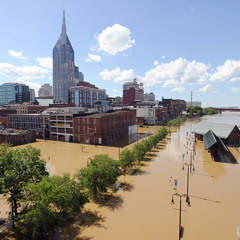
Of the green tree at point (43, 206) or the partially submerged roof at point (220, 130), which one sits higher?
the partially submerged roof at point (220, 130)

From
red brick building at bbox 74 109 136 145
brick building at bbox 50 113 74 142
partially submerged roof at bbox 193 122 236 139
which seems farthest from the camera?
brick building at bbox 50 113 74 142

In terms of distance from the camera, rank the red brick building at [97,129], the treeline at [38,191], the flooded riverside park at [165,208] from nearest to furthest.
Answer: the treeline at [38,191]
the flooded riverside park at [165,208]
the red brick building at [97,129]

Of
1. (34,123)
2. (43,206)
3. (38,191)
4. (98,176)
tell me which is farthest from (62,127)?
(43,206)

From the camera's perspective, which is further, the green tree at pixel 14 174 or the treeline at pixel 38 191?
the green tree at pixel 14 174

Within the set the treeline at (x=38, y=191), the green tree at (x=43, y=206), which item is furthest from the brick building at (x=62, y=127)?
the green tree at (x=43, y=206)

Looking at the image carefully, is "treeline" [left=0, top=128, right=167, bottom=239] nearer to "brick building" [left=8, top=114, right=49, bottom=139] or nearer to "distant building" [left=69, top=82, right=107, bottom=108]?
"brick building" [left=8, top=114, right=49, bottom=139]

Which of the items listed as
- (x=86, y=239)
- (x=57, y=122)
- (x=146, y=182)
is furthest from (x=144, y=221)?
(x=57, y=122)

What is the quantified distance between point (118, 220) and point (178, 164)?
26.8m

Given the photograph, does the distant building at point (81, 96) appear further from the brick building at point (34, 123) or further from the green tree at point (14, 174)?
the green tree at point (14, 174)

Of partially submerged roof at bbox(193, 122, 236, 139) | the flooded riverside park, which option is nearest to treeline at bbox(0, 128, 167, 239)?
the flooded riverside park

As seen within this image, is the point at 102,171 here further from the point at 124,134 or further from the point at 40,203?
the point at 124,134

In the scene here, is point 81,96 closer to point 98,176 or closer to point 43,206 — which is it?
point 98,176

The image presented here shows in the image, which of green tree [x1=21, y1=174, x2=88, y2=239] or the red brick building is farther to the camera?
the red brick building

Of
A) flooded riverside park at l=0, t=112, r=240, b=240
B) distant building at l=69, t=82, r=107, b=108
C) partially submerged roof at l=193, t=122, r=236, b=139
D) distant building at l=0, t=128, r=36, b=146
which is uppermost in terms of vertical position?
distant building at l=69, t=82, r=107, b=108
